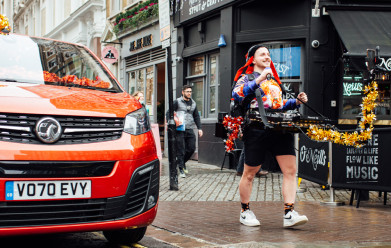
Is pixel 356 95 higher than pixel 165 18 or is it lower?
lower

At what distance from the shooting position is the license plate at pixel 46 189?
3.54m

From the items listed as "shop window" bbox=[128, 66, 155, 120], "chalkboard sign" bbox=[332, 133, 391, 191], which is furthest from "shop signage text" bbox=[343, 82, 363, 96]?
"shop window" bbox=[128, 66, 155, 120]

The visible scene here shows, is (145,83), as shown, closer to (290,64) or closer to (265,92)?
(290,64)

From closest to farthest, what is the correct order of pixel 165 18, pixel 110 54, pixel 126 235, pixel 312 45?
pixel 126 235 < pixel 165 18 < pixel 312 45 < pixel 110 54

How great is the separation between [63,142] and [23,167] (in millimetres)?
333

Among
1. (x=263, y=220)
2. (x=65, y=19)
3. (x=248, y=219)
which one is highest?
(x=65, y=19)

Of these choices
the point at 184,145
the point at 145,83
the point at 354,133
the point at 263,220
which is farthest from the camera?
the point at 145,83

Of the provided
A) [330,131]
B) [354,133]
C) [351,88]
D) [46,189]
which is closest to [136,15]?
[351,88]

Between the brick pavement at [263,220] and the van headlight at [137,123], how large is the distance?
1098mm

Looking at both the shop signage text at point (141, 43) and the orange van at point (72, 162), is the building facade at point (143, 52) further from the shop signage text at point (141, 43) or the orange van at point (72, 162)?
the orange van at point (72, 162)

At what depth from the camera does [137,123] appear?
422 centimetres

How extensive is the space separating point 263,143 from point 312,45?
6.30m

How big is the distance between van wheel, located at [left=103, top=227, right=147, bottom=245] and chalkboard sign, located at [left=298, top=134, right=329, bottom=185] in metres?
3.72

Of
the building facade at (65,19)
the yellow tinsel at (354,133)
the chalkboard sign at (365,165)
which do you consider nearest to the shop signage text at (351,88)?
the chalkboard sign at (365,165)
